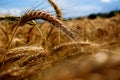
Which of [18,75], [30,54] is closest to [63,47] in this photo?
[30,54]

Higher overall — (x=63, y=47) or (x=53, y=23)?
(x=53, y=23)

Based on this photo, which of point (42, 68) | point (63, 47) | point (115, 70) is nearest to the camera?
point (115, 70)

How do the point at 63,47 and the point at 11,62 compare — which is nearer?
the point at 11,62

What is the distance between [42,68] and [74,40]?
38 cm

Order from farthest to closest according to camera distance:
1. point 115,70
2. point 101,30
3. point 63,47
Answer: point 101,30 < point 63,47 < point 115,70

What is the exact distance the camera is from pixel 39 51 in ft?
5.92

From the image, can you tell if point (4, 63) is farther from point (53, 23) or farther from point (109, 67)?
point (109, 67)

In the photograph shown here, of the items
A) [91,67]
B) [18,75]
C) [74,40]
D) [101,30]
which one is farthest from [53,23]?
[101,30]

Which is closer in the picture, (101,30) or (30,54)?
(30,54)

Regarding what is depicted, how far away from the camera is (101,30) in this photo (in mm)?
6402

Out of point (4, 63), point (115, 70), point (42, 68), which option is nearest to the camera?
point (115, 70)

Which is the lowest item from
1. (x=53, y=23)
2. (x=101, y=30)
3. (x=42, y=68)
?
(x=101, y=30)

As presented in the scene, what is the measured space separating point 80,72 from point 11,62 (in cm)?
121

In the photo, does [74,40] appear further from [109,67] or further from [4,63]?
[109,67]
